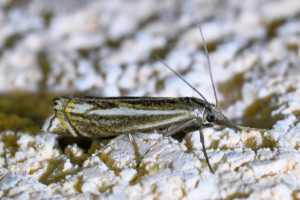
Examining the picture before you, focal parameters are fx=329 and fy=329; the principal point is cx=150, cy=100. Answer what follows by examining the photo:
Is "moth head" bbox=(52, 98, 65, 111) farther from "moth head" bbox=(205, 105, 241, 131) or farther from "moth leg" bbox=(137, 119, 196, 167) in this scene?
"moth head" bbox=(205, 105, 241, 131)

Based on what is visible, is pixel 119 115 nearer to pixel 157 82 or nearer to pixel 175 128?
pixel 175 128

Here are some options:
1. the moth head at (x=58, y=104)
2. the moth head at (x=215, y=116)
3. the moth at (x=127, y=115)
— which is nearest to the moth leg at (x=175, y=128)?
the moth at (x=127, y=115)

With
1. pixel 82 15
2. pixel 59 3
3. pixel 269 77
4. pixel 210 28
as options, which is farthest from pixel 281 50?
pixel 59 3

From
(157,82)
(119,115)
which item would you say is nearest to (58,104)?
(119,115)

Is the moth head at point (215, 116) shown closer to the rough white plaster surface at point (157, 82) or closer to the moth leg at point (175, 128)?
the moth leg at point (175, 128)

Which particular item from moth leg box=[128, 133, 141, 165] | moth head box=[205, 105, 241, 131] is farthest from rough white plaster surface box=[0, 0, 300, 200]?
moth head box=[205, 105, 241, 131]

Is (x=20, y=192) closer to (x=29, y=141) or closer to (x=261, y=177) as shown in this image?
(x=29, y=141)
